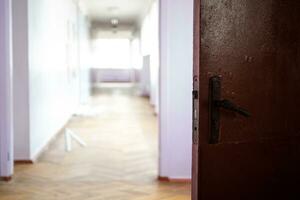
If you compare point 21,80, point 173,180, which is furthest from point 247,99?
point 21,80

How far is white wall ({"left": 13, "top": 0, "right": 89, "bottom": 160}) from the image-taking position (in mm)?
5312

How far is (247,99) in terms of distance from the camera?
1.92 metres

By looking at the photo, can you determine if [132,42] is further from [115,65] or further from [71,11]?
[71,11]

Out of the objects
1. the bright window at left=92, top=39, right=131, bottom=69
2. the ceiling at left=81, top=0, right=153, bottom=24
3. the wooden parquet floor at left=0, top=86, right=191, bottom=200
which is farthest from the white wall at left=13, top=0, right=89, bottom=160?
the bright window at left=92, top=39, right=131, bottom=69

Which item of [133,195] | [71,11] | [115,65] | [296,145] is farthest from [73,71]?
[115,65]

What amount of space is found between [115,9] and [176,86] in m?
10.9

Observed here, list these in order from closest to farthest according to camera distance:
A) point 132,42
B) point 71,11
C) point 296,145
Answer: point 296,145 < point 71,11 < point 132,42

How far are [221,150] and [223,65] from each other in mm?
358

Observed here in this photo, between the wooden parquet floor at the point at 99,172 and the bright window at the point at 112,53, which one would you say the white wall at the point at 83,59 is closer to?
the wooden parquet floor at the point at 99,172

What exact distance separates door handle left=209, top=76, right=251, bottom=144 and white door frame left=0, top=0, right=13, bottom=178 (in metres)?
3.18

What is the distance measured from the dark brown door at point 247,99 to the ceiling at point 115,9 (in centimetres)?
1063

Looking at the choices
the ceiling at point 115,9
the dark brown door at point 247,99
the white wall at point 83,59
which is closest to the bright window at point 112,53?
the ceiling at point 115,9

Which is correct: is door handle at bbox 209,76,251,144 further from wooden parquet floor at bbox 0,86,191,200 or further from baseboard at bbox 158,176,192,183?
baseboard at bbox 158,176,192,183

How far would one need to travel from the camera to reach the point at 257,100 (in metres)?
1.95
